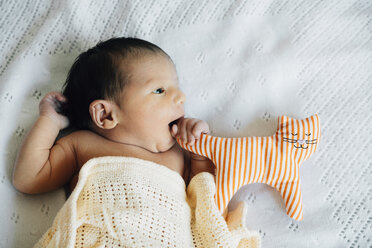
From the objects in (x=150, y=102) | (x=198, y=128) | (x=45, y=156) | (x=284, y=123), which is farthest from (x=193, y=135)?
(x=45, y=156)

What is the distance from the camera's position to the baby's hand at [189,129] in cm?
109

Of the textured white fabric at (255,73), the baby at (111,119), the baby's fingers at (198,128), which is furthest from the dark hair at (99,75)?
the baby's fingers at (198,128)

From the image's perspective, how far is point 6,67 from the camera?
1.20 meters

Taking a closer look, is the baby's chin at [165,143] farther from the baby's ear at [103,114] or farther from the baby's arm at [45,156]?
the baby's arm at [45,156]

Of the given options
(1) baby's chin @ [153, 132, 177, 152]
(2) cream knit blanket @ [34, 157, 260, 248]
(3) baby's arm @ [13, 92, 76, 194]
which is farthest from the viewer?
(1) baby's chin @ [153, 132, 177, 152]

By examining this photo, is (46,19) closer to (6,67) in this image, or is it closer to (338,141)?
(6,67)

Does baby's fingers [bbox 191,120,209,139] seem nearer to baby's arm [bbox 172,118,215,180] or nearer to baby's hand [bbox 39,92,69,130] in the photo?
baby's arm [bbox 172,118,215,180]

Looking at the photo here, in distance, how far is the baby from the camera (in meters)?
1.06

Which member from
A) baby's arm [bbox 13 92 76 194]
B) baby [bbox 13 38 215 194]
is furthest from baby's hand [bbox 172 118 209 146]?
baby's arm [bbox 13 92 76 194]

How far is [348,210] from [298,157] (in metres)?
0.24

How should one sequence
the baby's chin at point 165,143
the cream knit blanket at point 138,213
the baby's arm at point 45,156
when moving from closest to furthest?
1. the cream knit blanket at point 138,213
2. the baby's arm at point 45,156
3. the baby's chin at point 165,143

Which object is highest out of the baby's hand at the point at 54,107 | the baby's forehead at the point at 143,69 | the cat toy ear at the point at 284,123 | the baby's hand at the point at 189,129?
the cat toy ear at the point at 284,123

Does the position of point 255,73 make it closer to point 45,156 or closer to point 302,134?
point 302,134

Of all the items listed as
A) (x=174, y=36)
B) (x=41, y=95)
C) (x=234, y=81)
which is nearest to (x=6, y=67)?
(x=41, y=95)
